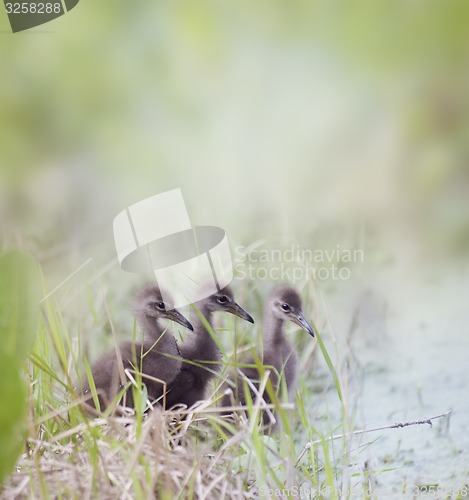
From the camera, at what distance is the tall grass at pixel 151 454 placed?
1.38 m

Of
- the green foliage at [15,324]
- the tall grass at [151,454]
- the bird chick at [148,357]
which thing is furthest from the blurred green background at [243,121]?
the green foliage at [15,324]

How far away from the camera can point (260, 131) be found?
2.34 meters

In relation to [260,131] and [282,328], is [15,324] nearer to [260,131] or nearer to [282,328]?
[282,328]

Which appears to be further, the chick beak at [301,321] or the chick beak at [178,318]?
the chick beak at [301,321]

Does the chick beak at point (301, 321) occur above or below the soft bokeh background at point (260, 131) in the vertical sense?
below

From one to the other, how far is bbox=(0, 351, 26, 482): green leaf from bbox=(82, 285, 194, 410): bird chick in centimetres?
33

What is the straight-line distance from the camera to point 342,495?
161 cm

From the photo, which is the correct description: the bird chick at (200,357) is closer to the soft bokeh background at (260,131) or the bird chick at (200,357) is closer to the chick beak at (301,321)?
the chick beak at (301,321)

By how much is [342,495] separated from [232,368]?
0.31 meters

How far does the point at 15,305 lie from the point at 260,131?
1131 mm
